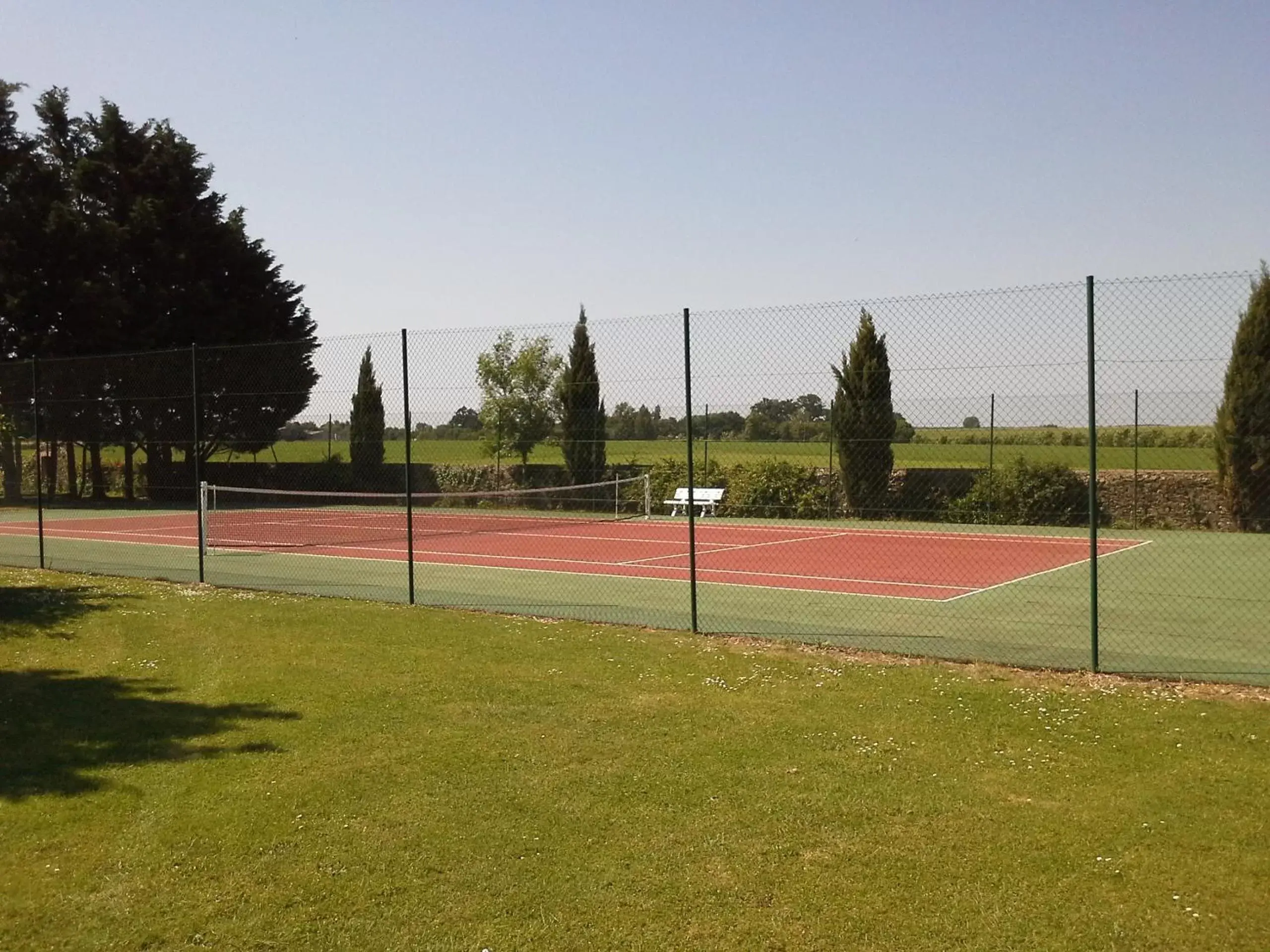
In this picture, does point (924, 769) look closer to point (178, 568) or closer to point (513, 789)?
point (513, 789)

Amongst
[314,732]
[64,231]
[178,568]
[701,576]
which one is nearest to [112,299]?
[64,231]

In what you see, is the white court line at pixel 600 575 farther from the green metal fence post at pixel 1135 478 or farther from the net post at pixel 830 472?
the green metal fence post at pixel 1135 478

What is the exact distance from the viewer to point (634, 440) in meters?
16.4

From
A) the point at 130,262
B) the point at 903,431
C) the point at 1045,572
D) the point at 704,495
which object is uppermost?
the point at 130,262

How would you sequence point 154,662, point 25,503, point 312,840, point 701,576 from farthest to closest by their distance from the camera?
point 25,503
point 701,576
point 154,662
point 312,840

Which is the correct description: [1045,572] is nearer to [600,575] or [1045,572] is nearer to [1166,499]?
[600,575]

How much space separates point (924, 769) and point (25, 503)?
75.8 ft

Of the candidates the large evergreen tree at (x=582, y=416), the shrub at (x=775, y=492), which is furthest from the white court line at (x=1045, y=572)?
the large evergreen tree at (x=582, y=416)

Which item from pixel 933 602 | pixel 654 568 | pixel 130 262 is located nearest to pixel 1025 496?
pixel 654 568

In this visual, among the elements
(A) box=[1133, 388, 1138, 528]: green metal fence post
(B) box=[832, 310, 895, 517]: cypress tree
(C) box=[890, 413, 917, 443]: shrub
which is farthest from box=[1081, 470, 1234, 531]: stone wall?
(C) box=[890, 413, 917, 443]: shrub

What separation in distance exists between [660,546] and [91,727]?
12.2 metres

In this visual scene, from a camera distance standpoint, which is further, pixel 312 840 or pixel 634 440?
pixel 634 440

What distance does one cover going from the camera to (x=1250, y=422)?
17.0 meters

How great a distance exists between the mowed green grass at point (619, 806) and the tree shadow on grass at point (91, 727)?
0.03 meters
